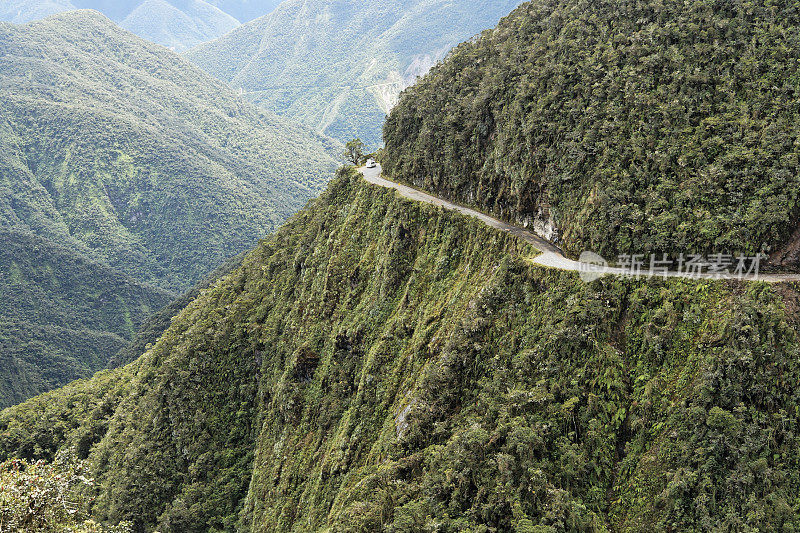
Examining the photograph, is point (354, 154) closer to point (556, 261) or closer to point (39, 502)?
point (556, 261)

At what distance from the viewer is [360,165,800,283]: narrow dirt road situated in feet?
99.6

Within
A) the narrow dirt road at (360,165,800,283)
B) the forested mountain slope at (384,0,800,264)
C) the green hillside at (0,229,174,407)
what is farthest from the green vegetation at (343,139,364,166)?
the green hillside at (0,229,174,407)

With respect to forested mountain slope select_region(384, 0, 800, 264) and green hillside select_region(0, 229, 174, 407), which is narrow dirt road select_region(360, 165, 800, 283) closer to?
forested mountain slope select_region(384, 0, 800, 264)

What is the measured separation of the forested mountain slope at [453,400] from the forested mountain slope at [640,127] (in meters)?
3.93

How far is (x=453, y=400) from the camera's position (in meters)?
37.1

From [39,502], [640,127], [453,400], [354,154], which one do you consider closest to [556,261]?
[640,127]

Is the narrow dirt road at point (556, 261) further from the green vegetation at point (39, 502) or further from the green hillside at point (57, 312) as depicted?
the green hillside at point (57, 312)

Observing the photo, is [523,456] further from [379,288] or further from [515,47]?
[515,47]

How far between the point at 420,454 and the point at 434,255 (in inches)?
635

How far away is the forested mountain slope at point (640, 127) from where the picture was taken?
107ft

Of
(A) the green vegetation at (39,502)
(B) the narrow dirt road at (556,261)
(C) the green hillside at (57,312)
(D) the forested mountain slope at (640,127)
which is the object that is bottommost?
(C) the green hillside at (57,312)

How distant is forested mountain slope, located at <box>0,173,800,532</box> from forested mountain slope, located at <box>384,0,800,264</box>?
3.93 metres

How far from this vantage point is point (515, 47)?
50406 millimetres

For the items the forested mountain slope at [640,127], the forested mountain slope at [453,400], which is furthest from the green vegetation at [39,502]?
the forested mountain slope at [640,127]
